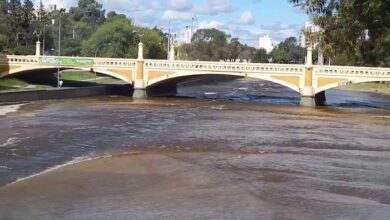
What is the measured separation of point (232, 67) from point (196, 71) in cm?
403

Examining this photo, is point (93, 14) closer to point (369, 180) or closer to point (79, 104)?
point (79, 104)

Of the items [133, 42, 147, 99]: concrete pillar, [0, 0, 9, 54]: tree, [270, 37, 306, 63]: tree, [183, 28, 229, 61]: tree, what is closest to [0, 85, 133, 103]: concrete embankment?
[133, 42, 147, 99]: concrete pillar

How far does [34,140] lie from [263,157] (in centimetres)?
1122

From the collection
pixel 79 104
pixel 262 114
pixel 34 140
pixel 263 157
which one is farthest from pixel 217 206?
pixel 79 104

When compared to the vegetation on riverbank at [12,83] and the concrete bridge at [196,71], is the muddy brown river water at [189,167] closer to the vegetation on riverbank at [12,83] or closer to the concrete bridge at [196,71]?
the concrete bridge at [196,71]

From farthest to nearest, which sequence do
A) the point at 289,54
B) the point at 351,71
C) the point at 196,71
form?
the point at 289,54 → the point at 196,71 → the point at 351,71

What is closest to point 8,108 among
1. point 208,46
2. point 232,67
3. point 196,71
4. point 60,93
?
point 60,93

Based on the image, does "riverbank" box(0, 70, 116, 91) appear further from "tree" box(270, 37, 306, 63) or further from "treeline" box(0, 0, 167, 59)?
"tree" box(270, 37, 306, 63)

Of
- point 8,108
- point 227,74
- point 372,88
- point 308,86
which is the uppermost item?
point 227,74

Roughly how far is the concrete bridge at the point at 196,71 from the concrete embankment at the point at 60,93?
2938 millimetres

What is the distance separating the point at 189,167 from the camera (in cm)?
2094

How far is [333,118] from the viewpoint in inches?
1812

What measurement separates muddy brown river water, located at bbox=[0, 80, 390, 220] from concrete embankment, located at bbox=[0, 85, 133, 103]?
7775 mm

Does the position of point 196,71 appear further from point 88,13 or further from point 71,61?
point 88,13
